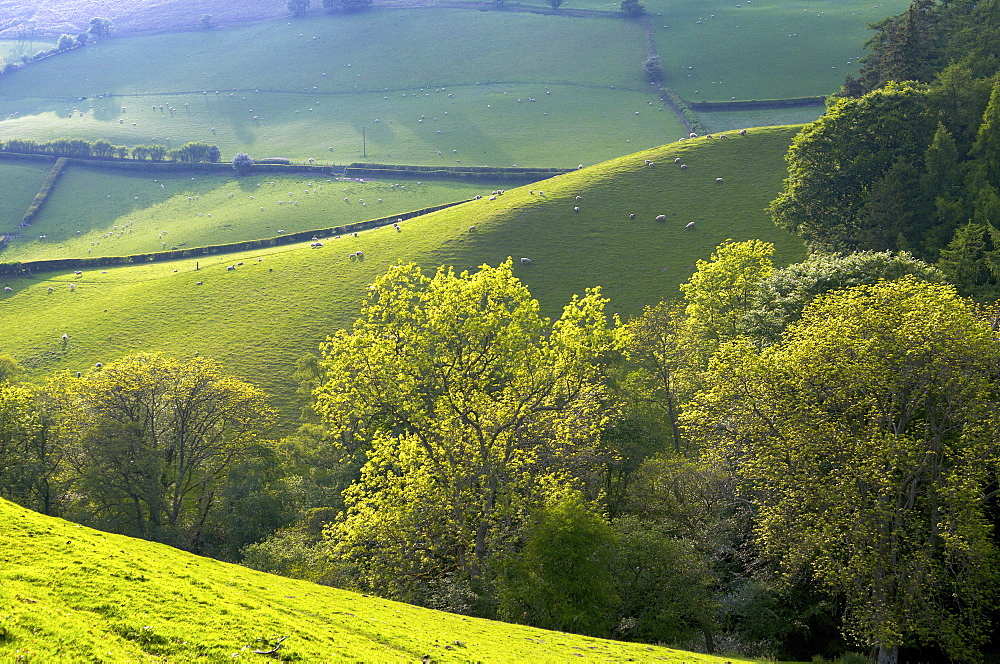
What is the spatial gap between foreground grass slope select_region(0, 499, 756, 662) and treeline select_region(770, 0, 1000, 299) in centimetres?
4959

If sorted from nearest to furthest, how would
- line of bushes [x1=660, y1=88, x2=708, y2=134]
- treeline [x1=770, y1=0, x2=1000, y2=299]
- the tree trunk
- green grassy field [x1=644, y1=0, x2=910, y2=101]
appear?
the tree trunk < treeline [x1=770, y1=0, x2=1000, y2=299] < line of bushes [x1=660, y1=88, x2=708, y2=134] < green grassy field [x1=644, y1=0, x2=910, y2=101]

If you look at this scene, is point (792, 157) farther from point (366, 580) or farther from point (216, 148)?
point (216, 148)

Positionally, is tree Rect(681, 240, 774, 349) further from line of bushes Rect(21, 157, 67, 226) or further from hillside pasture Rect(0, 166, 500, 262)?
line of bushes Rect(21, 157, 67, 226)

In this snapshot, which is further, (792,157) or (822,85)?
(822,85)

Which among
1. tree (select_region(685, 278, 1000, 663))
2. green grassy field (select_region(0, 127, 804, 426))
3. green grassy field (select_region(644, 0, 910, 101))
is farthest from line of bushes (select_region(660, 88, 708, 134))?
tree (select_region(685, 278, 1000, 663))

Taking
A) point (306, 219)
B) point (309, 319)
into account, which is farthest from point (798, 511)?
point (306, 219)

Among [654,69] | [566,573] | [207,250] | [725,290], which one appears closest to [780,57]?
[654,69]

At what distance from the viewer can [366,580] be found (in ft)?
130

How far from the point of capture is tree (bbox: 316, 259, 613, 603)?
1508 inches

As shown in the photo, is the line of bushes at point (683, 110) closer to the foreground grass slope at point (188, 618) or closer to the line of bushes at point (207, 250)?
the line of bushes at point (207, 250)

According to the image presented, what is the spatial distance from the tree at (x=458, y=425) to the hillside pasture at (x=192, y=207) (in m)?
89.6

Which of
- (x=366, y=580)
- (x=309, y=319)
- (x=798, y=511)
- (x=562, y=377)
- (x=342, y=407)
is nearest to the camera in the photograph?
(x=798, y=511)

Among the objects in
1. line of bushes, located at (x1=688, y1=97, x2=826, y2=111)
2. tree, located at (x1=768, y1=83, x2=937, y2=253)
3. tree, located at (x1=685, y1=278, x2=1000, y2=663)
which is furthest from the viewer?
line of bushes, located at (x1=688, y1=97, x2=826, y2=111)

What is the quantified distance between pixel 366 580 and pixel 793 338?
3041cm
